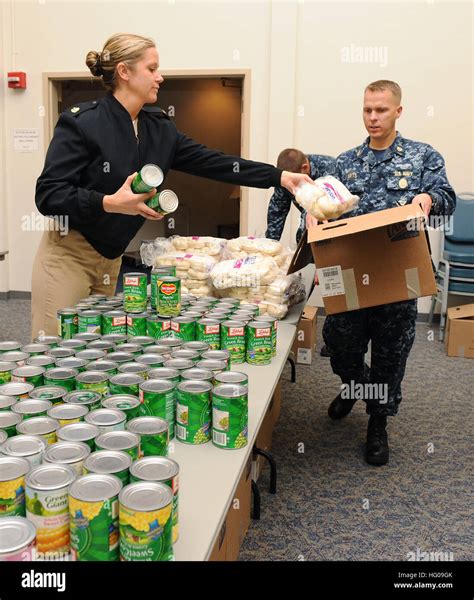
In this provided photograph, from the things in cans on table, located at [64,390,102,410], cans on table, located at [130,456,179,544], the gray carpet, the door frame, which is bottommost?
the gray carpet

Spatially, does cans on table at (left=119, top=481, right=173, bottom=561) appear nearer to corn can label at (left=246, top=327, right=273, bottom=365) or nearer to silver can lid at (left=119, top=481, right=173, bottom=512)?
silver can lid at (left=119, top=481, right=173, bottom=512)

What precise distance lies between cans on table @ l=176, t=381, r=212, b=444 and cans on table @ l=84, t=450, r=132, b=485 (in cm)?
26

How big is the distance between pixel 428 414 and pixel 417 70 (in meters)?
3.08

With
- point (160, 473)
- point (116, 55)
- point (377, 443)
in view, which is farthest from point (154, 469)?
point (377, 443)

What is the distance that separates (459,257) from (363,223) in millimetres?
3049

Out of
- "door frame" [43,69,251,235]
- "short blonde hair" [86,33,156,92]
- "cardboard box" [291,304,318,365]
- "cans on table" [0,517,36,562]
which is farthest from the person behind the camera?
→ "door frame" [43,69,251,235]

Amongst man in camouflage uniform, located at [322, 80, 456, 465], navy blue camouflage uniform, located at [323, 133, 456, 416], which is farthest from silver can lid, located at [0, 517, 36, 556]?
navy blue camouflage uniform, located at [323, 133, 456, 416]

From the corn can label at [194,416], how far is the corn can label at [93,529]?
0.41m

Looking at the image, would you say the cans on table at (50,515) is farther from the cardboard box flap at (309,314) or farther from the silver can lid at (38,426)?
the cardboard box flap at (309,314)

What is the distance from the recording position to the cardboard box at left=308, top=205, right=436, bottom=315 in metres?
1.93

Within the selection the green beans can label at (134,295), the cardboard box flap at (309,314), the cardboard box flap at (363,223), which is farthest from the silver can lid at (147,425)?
the cardboard box flap at (309,314)

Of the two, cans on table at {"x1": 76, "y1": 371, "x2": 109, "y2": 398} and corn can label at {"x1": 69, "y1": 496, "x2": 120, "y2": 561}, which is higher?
cans on table at {"x1": 76, "y1": 371, "x2": 109, "y2": 398}

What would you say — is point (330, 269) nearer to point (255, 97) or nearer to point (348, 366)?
point (348, 366)

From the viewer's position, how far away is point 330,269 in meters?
1.95
